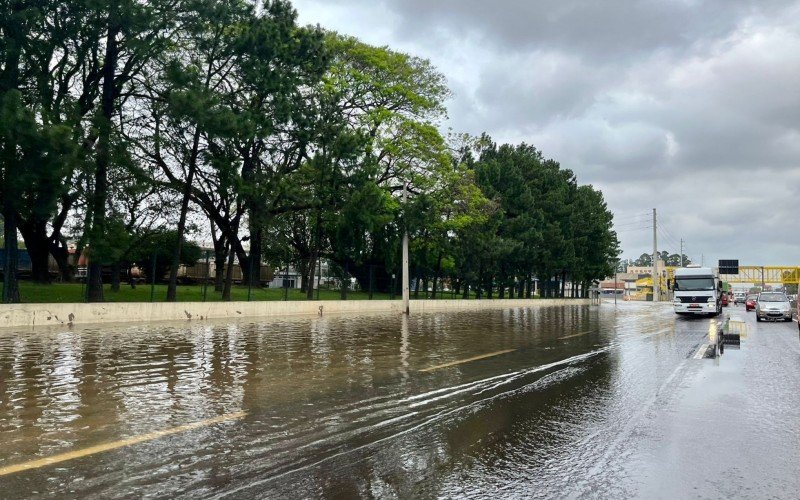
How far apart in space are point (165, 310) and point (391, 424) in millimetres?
20005

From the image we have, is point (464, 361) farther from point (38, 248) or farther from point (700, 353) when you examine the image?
point (38, 248)

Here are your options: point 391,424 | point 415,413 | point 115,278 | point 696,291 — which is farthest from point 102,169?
point 696,291

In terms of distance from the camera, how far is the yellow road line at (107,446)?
5.21m

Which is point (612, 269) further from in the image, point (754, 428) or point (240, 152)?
point (754, 428)

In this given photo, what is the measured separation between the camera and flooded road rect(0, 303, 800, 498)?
497 centimetres

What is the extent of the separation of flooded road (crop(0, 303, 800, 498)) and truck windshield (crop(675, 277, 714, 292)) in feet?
68.8

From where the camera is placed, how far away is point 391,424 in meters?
6.95

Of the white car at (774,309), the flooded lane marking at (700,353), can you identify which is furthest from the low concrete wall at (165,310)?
the white car at (774,309)

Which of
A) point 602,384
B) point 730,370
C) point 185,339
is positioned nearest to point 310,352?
point 185,339

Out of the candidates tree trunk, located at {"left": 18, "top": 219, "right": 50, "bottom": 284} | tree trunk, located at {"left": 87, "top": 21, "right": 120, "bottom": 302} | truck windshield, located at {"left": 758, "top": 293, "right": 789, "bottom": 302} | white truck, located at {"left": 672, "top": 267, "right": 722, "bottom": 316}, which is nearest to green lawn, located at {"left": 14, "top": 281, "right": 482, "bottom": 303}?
tree trunk, located at {"left": 87, "top": 21, "right": 120, "bottom": 302}

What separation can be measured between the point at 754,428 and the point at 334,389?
5482 millimetres

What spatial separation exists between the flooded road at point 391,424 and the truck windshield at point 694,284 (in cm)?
2098

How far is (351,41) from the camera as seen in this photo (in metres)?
39.9

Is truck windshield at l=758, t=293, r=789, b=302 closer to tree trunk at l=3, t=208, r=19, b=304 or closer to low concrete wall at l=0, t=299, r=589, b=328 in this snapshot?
low concrete wall at l=0, t=299, r=589, b=328
